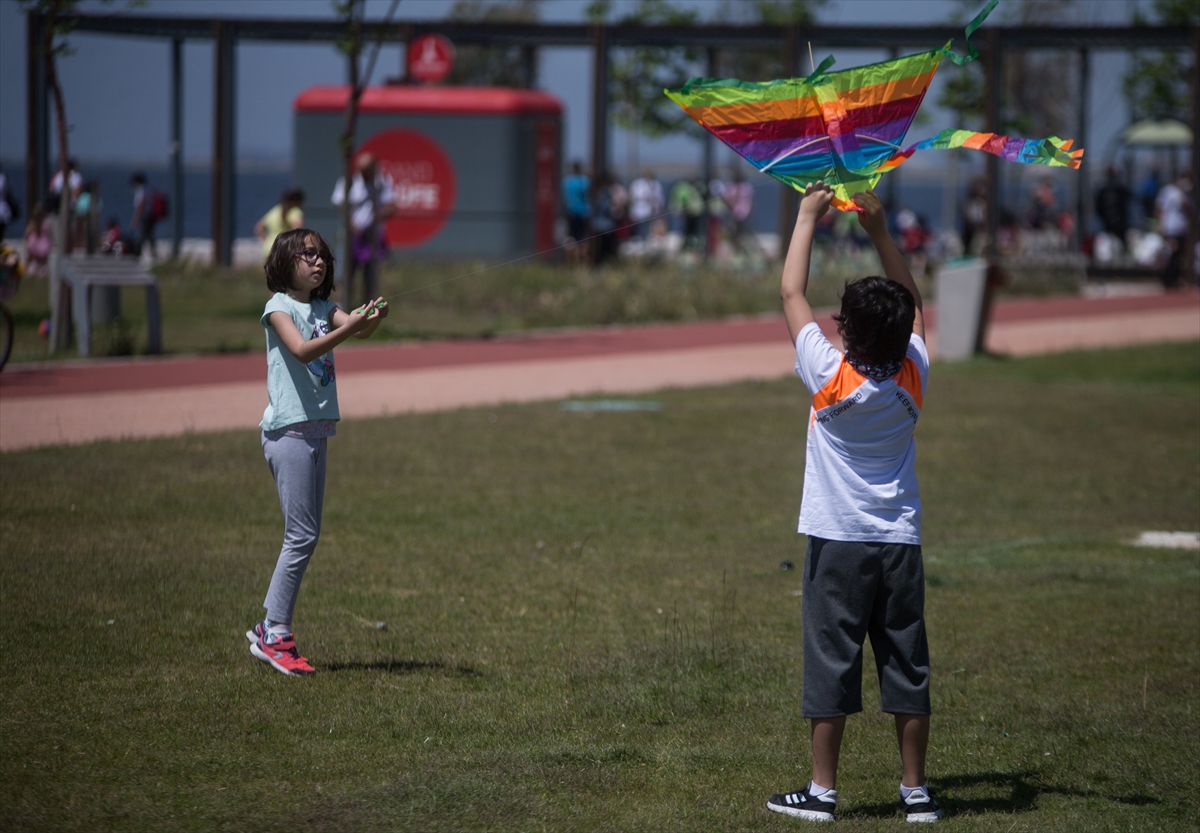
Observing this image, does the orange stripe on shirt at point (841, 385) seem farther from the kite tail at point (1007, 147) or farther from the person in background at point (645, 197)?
the person in background at point (645, 197)

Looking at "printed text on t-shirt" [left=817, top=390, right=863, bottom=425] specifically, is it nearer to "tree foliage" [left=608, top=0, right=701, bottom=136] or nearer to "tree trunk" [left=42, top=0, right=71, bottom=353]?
"tree trunk" [left=42, top=0, right=71, bottom=353]

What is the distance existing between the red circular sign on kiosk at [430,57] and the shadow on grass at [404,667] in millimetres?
21037

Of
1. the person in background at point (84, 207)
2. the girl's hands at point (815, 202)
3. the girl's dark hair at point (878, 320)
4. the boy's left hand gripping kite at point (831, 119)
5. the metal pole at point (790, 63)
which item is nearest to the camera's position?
the girl's dark hair at point (878, 320)

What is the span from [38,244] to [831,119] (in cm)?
1824

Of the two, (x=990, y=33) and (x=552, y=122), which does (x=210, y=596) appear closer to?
(x=552, y=122)

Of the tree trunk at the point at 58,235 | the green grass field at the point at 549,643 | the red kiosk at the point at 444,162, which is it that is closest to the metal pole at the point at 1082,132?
the red kiosk at the point at 444,162

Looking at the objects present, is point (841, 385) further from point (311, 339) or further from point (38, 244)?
point (38, 244)

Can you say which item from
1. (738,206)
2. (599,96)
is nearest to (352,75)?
(599,96)

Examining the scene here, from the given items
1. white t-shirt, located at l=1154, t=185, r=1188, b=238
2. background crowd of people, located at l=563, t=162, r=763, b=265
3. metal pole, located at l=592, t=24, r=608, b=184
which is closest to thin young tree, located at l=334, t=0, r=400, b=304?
background crowd of people, located at l=563, t=162, r=763, b=265

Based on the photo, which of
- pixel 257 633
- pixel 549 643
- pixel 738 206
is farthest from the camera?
pixel 738 206

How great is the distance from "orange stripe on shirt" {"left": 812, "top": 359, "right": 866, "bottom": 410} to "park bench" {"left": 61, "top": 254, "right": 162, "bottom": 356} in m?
11.1

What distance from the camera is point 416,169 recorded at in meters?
25.3

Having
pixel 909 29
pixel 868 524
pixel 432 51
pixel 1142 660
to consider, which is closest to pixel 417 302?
pixel 432 51

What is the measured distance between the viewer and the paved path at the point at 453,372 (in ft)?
36.1
